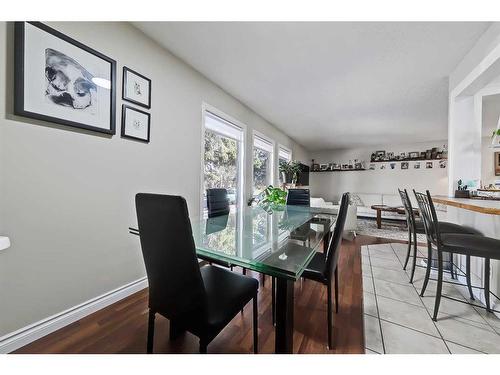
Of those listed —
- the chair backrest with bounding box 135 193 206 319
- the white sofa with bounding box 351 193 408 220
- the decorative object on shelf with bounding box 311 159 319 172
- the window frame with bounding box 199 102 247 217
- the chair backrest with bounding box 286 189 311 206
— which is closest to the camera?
the chair backrest with bounding box 135 193 206 319

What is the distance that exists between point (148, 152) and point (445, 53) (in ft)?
9.76

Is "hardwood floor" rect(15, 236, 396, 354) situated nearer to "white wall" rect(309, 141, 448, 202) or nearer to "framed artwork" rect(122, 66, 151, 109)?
"framed artwork" rect(122, 66, 151, 109)

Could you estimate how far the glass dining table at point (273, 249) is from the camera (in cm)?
89

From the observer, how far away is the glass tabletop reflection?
88 centimetres

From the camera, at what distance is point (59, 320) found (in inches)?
52.9

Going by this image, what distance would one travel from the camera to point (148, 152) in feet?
6.30

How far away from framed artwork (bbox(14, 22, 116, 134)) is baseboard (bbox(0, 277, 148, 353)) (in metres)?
1.24

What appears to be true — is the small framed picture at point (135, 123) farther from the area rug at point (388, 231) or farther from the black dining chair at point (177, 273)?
the area rug at point (388, 231)

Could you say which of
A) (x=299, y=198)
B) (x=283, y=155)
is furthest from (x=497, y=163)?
(x=299, y=198)

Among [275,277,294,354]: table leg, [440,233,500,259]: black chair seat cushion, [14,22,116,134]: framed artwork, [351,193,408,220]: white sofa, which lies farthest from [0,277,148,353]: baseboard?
[351,193,408,220]: white sofa

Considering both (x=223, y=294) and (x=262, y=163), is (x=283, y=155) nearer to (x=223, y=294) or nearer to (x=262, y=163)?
(x=262, y=163)

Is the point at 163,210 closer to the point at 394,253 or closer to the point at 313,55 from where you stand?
the point at 313,55

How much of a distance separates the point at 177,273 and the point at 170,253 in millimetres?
88
